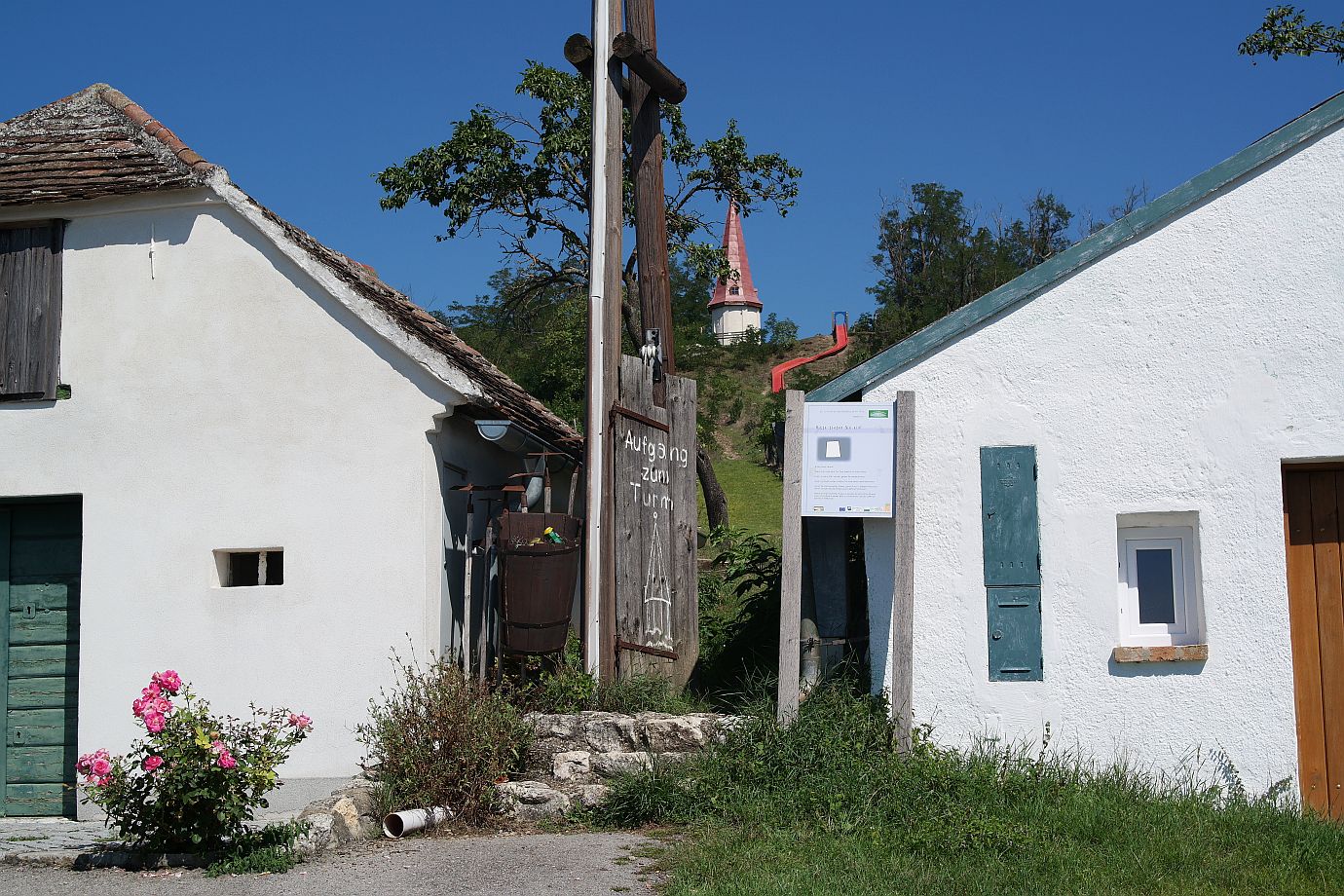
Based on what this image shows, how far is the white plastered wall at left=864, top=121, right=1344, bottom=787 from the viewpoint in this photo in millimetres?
7504

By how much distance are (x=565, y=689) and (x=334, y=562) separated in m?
1.99

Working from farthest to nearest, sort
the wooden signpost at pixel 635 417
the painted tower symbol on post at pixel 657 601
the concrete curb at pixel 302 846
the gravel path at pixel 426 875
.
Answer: the painted tower symbol on post at pixel 657 601
the wooden signpost at pixel 635 417
the concrete curb at pixel 302 846
the gravel path at pixel 426 875

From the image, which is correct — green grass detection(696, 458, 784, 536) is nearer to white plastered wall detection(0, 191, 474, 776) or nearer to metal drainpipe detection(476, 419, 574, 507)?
metal drainpipe detection(476, 419, 574, 507)

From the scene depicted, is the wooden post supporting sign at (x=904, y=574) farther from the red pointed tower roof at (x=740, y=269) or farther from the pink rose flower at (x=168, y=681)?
the red pointed tower roof at (x=740, y=269)

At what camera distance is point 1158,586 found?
25.7 feet

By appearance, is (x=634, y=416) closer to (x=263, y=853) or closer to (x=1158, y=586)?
(x=1158, y=586)

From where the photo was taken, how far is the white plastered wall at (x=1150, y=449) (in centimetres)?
750

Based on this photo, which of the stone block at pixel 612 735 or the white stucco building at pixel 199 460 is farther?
the white stucco building at pixel 199 460

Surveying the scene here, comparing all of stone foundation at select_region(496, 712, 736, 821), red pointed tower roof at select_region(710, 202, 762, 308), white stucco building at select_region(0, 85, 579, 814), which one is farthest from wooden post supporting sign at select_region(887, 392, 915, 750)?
red pointed tower roof at select_region(710, 202, 762, 308)

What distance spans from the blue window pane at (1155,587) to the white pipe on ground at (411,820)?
4.62m

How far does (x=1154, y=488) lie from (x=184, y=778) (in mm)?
6056

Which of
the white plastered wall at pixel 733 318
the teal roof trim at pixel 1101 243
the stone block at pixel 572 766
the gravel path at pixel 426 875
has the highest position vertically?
the white plastered wall at pixel 733 318

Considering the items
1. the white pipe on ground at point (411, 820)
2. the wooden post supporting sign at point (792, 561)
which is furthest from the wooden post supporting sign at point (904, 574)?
the white pipe on ground at point (411, 820)

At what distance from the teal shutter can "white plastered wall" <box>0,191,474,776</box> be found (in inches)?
154
